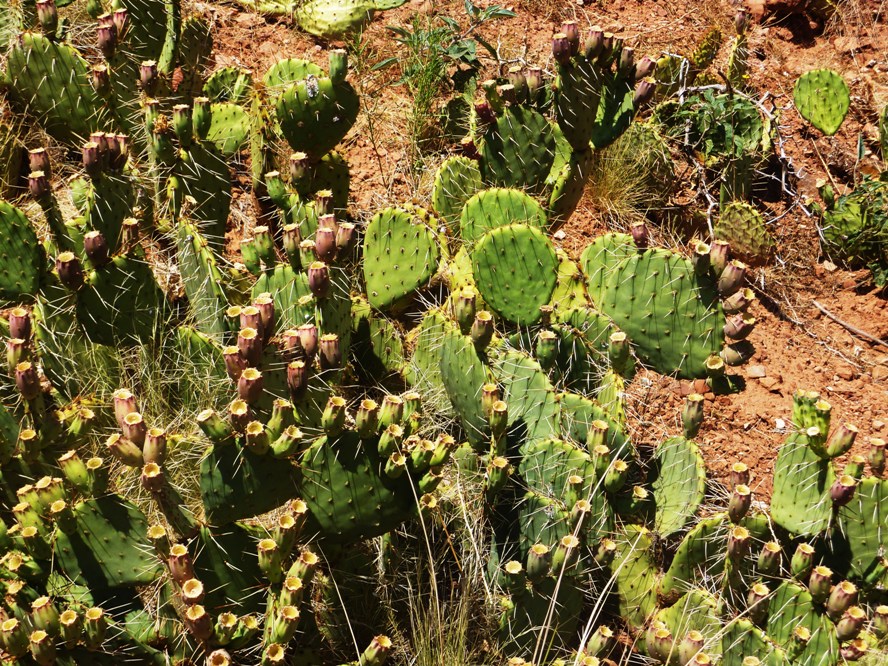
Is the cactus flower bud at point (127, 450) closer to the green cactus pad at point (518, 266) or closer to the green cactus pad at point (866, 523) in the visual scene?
the green cactus pad at point (518, 266)

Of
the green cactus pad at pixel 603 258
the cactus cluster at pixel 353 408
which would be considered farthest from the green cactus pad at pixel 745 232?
the green cactus pad at pixel 603 258

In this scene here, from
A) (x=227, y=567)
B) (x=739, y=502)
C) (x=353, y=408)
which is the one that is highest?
(x=739, y=502)

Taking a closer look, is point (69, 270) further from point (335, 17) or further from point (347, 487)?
point (335, 17)

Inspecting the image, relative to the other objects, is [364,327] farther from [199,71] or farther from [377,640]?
[199,71]

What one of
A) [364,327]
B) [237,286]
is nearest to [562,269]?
[364,327]

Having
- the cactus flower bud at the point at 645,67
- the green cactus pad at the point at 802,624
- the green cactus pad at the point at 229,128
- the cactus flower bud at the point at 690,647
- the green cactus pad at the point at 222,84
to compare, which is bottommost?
the green cactus pad at the point at 802,624

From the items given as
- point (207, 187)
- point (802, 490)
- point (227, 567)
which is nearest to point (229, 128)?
point (207, 187)

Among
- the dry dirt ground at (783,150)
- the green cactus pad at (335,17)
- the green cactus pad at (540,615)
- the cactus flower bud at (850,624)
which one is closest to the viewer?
the cactus flower bud at (850,624)
